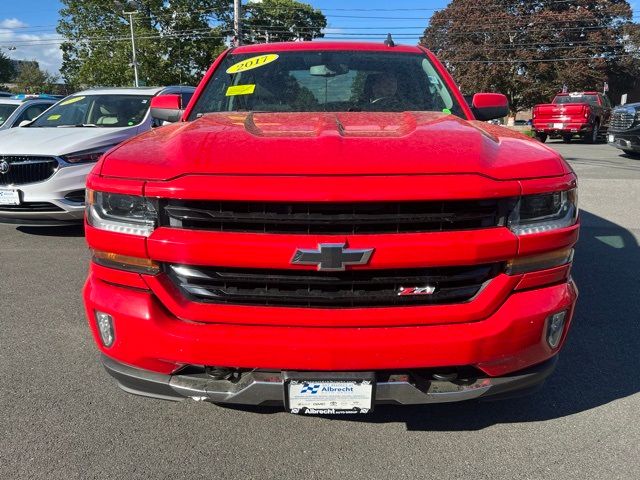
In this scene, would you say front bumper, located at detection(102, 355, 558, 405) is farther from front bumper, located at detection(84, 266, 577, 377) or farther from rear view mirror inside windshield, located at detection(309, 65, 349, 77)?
rear view mirror inside windshield, located at detection(309, 65, 349, 77)

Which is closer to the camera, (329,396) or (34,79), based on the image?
(329,396)

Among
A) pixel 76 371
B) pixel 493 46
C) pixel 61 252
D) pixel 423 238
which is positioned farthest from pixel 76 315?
pixel 493 46

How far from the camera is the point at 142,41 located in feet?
134

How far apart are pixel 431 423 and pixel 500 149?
1.35 meters

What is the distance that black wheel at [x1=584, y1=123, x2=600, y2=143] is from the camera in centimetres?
2083

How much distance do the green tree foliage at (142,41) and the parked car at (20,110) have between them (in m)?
31.2

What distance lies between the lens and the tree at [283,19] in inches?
2419

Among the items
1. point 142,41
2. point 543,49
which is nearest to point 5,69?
point 142,41

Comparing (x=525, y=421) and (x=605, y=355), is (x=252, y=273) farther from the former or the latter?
(x=605, y=355)

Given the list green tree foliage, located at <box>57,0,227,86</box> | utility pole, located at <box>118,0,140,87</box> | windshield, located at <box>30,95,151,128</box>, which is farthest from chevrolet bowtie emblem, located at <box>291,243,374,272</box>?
green tree foliage, located at <box>57,0,227,86</box>

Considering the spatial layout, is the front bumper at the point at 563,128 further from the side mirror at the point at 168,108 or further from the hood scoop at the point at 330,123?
the side mirror at the point at 168,108

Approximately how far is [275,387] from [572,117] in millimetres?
20635

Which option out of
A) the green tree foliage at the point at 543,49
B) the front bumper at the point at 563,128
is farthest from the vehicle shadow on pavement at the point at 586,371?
the green tree foliage at the point at 543,49

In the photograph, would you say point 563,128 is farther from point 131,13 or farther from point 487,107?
point 131,13
